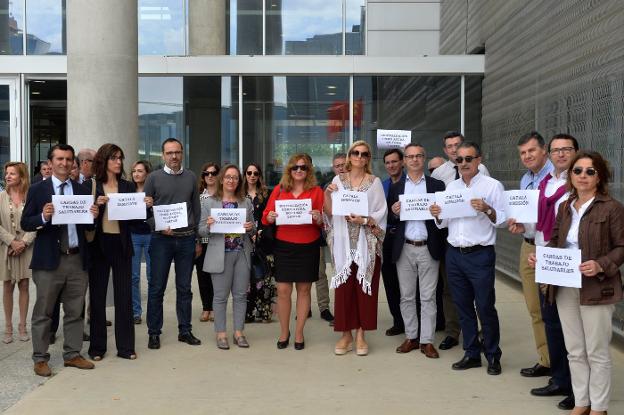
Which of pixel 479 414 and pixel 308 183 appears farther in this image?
pixel 308 183

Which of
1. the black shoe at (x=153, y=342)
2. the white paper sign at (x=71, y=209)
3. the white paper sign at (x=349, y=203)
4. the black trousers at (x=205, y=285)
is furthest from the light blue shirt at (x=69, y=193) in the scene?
the white paper sign at (x=349, y=203)

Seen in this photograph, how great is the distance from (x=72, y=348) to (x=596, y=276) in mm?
4548

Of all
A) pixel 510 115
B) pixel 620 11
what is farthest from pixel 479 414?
pixel 510 115

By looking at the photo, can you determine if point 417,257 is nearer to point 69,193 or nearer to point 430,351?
point 430,351

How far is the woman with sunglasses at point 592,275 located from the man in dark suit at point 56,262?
4.09 m

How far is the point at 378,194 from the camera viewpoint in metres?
6.51

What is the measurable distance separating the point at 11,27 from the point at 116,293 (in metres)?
10.0

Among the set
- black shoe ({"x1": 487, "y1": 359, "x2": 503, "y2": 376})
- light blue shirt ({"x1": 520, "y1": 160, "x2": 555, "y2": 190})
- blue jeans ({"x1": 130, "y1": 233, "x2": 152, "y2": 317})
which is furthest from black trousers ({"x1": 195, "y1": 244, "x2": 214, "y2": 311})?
light blue shirt ({"x1": 520, "y1": 160, "x2": 555, "y2": 190})

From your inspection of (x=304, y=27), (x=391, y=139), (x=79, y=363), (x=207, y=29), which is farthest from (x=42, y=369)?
(x=304, y=27)

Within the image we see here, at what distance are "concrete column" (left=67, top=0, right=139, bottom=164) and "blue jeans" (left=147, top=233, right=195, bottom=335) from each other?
132 inches

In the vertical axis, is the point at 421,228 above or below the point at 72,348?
above

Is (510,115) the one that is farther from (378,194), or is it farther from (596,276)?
(596,276)

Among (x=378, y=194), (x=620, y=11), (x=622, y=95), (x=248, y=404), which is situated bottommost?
(x=248, y=404)

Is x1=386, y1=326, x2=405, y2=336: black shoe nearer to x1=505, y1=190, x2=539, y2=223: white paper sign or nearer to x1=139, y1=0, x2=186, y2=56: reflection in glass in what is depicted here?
x1=505, y1=190, x2=539, y2=223: white paper sign
